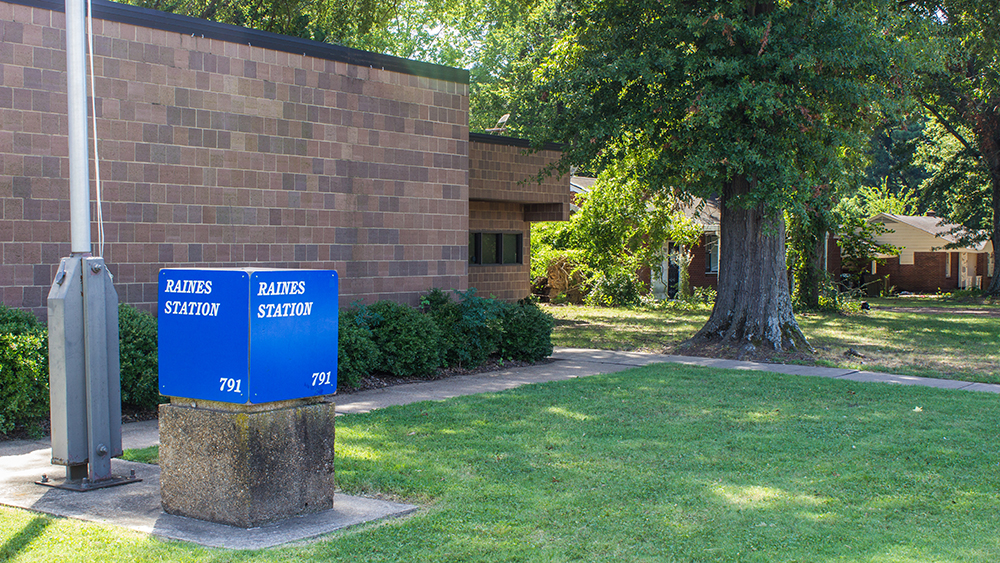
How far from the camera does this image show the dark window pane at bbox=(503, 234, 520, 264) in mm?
22734

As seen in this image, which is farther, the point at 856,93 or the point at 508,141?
the point at 508,141

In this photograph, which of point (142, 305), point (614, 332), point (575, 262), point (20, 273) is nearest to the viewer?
point (20, 273)

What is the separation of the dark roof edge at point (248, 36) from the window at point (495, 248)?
7.74 m

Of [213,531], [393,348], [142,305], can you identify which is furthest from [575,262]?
[213,531]

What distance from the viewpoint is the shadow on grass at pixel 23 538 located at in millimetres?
4812

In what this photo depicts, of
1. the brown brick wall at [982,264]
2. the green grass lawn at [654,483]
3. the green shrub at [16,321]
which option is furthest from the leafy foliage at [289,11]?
the brown brick wall at [982,264]

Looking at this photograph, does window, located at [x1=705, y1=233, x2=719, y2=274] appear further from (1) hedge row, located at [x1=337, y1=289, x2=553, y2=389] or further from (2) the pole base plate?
(2) the pole base plate

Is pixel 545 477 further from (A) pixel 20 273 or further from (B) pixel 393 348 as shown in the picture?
(A) pixel 20 273

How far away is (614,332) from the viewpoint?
19.8 metres

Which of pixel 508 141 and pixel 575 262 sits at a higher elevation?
pixel 508 141

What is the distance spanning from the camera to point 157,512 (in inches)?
223

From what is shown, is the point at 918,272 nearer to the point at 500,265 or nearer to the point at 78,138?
the point at 500,265

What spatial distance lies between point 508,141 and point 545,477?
552 inches

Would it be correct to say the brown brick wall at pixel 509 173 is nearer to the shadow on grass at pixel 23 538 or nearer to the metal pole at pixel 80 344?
the metal pole at pixel 80 344
